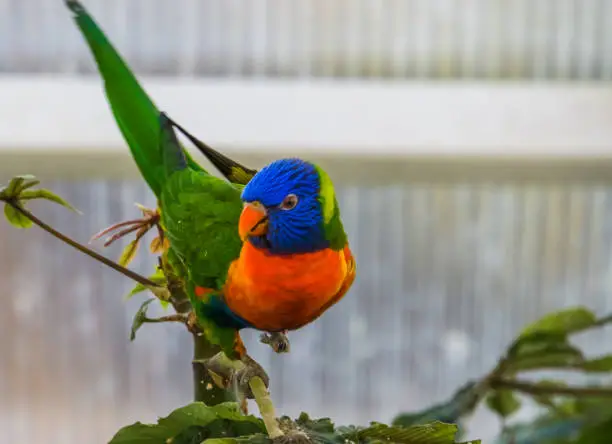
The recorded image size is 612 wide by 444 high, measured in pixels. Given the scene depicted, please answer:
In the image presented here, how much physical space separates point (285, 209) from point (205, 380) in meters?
0.19

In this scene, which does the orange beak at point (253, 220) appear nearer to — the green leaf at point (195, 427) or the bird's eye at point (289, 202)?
the bird's eye at point (289, 202)

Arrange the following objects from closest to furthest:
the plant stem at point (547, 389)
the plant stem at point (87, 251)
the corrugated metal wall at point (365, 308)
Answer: the plant stem at point (87, 251), the plant stem at point (547, 389), the corrugated metal wall at point (365, 308)

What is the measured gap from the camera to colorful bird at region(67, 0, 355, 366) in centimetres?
47

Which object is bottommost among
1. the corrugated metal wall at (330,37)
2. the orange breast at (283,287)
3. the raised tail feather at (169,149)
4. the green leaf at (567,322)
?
the green leaf at (567,322)

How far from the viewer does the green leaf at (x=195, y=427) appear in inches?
19.0

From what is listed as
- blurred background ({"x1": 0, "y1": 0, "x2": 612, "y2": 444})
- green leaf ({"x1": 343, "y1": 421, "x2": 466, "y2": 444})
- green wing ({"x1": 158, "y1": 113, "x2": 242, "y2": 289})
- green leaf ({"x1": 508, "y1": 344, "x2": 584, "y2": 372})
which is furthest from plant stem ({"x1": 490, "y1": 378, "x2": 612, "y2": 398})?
green wing ({"x1": 158, "y1": 113, "x2": 242, "y2": 289})

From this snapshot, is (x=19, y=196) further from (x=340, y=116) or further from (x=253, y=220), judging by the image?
(x=340, y=116)

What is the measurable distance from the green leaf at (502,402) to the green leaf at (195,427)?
2.07ft

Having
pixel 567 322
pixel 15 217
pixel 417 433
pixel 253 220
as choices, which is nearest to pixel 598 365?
pixel 567 322

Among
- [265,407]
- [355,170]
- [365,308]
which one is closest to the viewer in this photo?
[265,407]

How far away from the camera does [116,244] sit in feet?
3.84

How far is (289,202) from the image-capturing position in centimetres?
46

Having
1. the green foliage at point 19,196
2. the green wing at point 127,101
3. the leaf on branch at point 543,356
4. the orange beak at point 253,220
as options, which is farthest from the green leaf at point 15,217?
the leaf on branch at point 543,356

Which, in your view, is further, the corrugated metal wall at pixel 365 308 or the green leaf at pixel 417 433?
the corrugated metal wall at pixel 365 308
